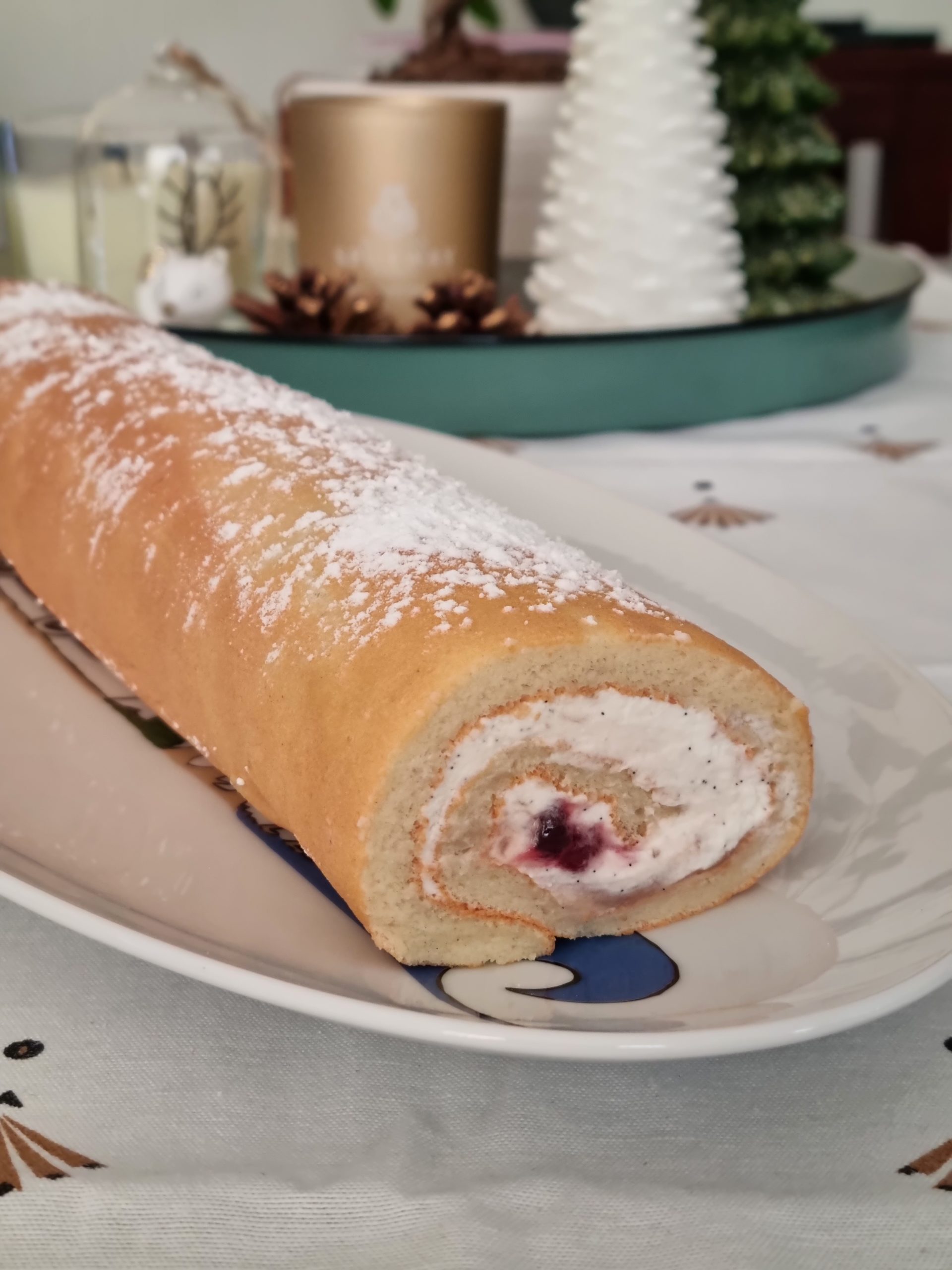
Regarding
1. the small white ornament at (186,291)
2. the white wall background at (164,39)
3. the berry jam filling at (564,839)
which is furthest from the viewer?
the white wall background at (164,39)

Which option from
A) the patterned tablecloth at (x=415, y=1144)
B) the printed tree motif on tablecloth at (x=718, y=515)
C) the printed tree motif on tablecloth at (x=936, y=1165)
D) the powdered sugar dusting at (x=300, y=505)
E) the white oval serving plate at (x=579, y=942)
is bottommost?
the patterned tablecloth at (x=415, y=1144)

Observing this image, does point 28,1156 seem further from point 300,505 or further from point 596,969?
point 300,505

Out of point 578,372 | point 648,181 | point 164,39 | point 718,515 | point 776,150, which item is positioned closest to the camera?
point 718,515

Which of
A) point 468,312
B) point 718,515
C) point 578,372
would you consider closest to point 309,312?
point 468,312

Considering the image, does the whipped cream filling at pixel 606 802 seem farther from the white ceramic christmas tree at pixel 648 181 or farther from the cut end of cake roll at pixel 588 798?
the white ceramic christmas tree at pixel 648 181

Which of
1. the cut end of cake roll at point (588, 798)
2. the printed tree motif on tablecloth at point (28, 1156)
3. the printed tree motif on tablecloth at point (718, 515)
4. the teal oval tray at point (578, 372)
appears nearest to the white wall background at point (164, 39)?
the teal oval tray at point (578, 372)
